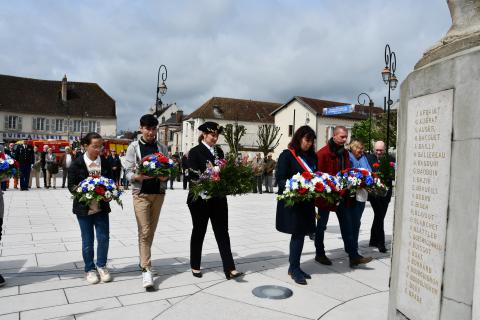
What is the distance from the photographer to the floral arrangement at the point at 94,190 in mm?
4852

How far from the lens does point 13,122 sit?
56.6 metres

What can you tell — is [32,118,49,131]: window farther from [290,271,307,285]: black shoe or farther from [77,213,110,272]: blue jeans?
[290,271,307,285]: black shoe

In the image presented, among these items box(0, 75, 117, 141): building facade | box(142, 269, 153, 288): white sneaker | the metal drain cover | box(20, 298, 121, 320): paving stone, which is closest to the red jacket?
the metal drain cover

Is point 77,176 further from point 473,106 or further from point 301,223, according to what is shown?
point 473,106

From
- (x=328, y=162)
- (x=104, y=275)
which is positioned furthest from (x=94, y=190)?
(x=328, y=162)

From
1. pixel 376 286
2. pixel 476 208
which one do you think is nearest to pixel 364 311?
pixel 376 286

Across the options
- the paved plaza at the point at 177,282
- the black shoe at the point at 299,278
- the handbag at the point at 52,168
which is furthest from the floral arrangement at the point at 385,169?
the handbag at the point at 52,168

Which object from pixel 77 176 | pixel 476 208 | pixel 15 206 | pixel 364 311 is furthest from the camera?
pixel 15 206

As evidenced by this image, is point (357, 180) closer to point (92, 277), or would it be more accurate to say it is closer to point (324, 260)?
point (324, 260)

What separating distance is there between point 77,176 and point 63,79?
204 feet

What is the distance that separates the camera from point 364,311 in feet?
13.8

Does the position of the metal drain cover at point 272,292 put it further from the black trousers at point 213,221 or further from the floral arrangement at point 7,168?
the floral arrangement at point 7,168

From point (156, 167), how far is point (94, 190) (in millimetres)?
788

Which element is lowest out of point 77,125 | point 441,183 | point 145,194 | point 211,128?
point 145,194
